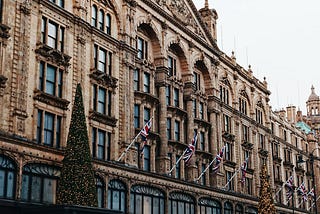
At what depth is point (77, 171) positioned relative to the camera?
34.8 meters

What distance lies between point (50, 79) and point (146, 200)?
48.8ft

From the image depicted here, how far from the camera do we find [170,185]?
51219 mm

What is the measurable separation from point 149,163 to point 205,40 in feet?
66.5

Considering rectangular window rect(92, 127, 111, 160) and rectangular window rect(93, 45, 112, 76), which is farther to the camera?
rectangular window rect(93, 45, 112, 76)

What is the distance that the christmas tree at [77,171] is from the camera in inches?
1346

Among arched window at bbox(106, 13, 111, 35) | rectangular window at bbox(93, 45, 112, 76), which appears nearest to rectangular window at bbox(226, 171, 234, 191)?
rectangular window at bbox(93, 45, 112, 76)

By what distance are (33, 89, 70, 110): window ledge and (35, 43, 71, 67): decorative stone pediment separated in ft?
9.19

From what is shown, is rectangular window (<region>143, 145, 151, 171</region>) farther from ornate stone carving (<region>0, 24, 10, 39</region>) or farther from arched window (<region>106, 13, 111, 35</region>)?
ornate stone carving (<region>0, 24, 10, 39</region>)

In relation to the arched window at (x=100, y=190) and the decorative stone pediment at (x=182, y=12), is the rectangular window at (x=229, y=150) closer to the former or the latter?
the decorative stone pediment at (x=182, y=12)

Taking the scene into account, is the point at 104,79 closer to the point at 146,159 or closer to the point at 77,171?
the point at 146,159

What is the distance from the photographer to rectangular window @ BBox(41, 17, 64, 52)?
129 ft

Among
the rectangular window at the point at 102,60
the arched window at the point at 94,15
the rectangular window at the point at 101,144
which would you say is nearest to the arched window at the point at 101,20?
the arched window at the point at 94,15

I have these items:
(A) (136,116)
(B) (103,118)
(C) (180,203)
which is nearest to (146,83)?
(A) (136,116)

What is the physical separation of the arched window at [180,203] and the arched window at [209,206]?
2.01m
